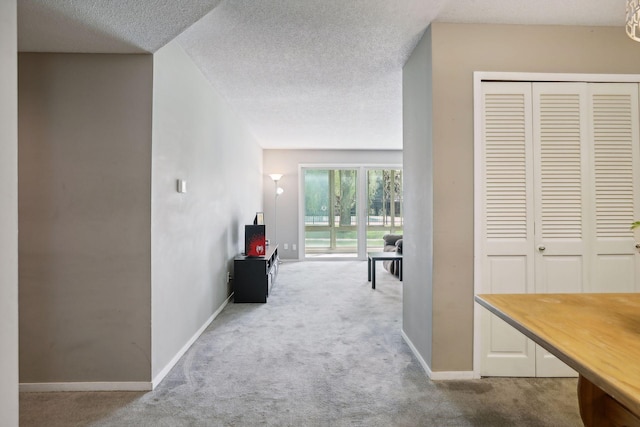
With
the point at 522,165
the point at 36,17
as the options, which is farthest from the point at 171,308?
the point at 522,165

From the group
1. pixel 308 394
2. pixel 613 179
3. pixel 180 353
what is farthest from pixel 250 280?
pixel 613 179

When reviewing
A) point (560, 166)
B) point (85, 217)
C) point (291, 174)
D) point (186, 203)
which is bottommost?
point (85, 217)

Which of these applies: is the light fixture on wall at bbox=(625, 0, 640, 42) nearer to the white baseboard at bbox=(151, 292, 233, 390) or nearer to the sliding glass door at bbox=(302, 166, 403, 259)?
the white baseboard at bbox=(151, 292, 233, 390)

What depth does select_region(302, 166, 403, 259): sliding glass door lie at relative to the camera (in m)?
7.88

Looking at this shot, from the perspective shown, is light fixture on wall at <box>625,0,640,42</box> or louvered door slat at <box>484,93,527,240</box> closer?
light fixture on wall at <box>625,0,640,42</box>

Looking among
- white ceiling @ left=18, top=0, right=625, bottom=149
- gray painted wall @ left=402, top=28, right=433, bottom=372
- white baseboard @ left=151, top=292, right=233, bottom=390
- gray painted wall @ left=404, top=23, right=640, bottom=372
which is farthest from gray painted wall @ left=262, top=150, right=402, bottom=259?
gray painted wall @ left=404, top=23, right=640, bottom=372

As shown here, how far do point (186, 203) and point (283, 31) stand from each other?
156cm

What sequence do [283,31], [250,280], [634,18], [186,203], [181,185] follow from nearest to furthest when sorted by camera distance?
1. [634,18]
2. [283,31]
3. [181,185]
4. [186,203]
5. [250,280]

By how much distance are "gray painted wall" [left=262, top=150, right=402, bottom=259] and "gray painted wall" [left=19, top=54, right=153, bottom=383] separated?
18.3ft

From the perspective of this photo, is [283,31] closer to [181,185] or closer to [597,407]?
[181,185]

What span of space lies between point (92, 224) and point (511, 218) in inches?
113

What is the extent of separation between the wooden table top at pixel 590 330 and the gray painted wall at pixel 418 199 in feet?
3.39

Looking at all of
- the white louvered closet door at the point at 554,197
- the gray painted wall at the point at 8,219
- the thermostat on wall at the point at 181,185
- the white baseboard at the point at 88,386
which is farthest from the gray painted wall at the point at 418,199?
the gray painted wall at the point at 8,219

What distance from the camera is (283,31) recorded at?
253cm
